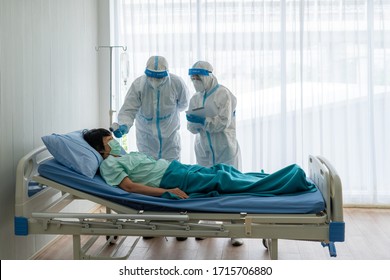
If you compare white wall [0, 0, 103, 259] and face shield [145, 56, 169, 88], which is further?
face shield [145, 56, 169, 88]

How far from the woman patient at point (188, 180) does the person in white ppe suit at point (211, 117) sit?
0.71 m

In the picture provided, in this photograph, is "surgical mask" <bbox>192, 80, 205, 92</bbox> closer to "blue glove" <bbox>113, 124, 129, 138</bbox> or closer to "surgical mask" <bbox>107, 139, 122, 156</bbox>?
"blue glove" <bbox>113, 124, 129, 138</bbox>

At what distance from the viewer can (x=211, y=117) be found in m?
3.86

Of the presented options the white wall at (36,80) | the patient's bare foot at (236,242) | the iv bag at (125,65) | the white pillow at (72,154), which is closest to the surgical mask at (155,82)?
the iv bag at (125,65)

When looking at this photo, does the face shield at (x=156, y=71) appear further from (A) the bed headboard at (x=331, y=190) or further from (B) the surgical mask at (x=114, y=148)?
(A) the bed headboard at (x=331, y=190)

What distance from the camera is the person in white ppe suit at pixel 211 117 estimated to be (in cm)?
383

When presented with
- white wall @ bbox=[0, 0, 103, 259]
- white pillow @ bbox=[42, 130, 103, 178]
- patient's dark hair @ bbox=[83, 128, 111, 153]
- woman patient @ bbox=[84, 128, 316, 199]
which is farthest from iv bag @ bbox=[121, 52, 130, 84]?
white pillow @ bbox=[42, 130, 103, 178]

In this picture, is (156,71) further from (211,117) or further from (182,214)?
(182,214)

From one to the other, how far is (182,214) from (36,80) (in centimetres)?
137

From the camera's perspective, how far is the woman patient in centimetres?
292

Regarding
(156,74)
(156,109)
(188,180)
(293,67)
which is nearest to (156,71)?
(156,74)

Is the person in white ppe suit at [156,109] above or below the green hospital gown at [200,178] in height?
above

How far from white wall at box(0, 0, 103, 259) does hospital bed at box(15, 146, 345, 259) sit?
0.25 meters

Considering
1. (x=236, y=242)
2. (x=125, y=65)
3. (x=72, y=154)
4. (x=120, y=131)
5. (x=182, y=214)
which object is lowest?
(x=236, y=242)
